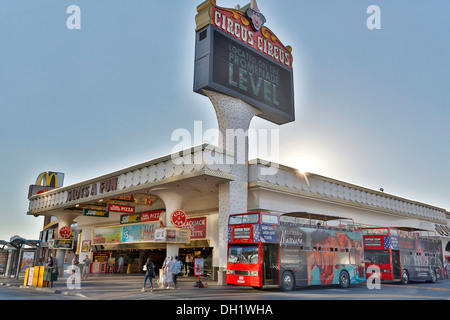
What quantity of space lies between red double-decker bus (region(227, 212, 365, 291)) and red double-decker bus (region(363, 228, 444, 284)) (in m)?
5.35

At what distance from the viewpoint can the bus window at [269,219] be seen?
17.9 m

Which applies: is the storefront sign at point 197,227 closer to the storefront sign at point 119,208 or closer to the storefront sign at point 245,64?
the storefront sign at point 119,208

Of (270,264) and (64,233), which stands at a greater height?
(64,233)

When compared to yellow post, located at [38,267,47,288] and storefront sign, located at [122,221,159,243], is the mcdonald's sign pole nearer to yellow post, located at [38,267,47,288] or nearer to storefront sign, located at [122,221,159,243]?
storefront sign, located at [122,221,159,243]

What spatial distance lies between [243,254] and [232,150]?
7344 millimetres

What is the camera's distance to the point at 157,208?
32312mm

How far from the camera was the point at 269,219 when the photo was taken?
715 inches

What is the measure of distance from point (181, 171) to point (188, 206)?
840 centimetres

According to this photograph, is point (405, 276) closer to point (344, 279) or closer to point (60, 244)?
point (344, 279)

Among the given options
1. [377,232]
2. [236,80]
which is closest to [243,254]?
[377,232]

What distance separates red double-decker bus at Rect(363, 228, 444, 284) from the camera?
24891mm

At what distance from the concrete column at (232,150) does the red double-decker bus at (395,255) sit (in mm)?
9718

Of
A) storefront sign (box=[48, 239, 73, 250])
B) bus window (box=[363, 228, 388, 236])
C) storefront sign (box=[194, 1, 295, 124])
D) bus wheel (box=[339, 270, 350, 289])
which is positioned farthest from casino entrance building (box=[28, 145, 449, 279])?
bus wheel (box=[339, 270, 350, 289])

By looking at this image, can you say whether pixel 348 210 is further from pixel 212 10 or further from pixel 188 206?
pixel 212 10
